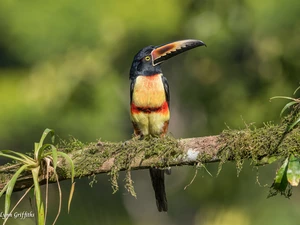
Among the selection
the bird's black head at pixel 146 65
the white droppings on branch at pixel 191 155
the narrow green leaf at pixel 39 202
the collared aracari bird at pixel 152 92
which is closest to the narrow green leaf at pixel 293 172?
the white droppings on branch at pixel 191 155

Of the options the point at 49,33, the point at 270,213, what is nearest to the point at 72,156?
the point at 270,213

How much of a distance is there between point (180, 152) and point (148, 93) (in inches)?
59.4

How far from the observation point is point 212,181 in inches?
308

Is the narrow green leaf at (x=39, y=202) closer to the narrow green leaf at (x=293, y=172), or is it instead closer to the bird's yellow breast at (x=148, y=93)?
the narrow green leaf at (x=293, y=172)

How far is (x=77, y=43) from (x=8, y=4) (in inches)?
43.0

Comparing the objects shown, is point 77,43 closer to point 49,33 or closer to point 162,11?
point 49,33

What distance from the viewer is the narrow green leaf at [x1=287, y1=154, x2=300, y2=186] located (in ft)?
10.8

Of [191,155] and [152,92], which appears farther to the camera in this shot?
[152,92]

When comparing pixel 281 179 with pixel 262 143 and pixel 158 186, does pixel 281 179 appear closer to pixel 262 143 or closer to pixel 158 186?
pixel 262 143

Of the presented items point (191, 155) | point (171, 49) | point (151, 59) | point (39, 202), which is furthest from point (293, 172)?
point (151, 59)

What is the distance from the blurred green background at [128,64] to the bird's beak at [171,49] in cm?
216

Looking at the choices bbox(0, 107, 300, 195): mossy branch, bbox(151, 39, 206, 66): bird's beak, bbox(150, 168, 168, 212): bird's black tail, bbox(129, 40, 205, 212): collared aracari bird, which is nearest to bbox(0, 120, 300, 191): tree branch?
bbox(0, 107, 300, 195): mossy branch

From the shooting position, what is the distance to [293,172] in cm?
331

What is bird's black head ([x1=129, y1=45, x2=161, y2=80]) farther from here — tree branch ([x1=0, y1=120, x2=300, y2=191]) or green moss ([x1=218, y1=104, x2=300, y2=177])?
green moss ([x1=218, y1=104, x2=300, y2=177])
